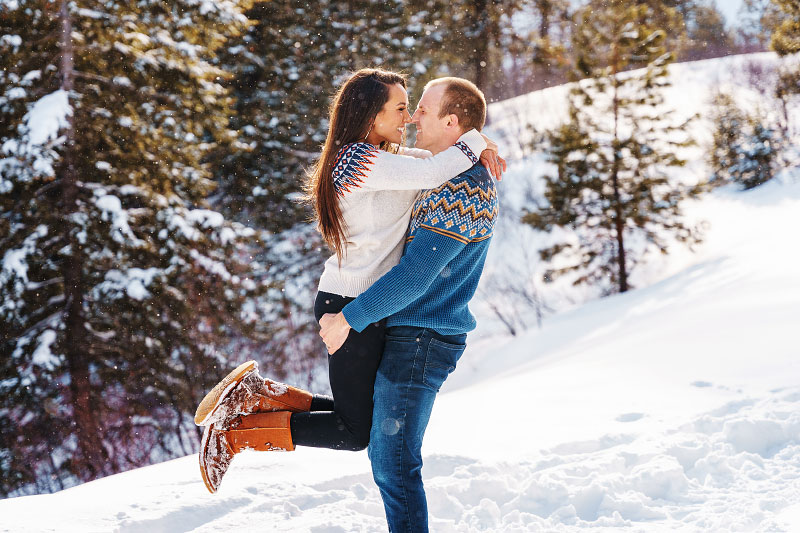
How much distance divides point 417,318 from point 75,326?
7677 mm

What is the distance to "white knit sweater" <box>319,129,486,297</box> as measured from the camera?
2.29 meters

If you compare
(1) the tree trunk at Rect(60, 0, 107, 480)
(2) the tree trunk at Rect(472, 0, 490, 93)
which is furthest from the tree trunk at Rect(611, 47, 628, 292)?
(1) the tree trunk at Rect(60, 0, 107, 480)

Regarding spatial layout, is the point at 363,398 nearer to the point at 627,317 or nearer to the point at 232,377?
the point at 232,377

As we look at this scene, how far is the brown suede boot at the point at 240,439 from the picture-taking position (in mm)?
2579

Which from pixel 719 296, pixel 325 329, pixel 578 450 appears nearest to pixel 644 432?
pixel 578 450

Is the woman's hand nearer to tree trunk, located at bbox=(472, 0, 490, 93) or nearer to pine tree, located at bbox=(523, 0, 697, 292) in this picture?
pine tree, located at bbox=(523, 0, 697, 292)

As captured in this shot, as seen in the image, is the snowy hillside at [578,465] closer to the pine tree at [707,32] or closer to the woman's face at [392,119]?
the woman's face at [392,119]

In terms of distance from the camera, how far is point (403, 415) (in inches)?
92.5

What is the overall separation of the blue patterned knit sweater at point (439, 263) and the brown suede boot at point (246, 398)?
67 cm

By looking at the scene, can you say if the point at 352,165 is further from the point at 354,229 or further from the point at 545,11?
the point at 545,11

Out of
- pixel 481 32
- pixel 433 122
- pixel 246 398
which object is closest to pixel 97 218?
pixel 246 398

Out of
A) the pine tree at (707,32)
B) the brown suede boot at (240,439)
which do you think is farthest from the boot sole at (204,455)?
the pine tree at (707,32)

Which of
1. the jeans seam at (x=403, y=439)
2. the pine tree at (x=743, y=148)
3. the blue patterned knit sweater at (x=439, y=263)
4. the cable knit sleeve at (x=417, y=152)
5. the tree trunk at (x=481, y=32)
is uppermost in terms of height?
the tree trunk at (x=481, y=32)

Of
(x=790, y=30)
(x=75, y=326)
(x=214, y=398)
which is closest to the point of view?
(x=214, y=398)
